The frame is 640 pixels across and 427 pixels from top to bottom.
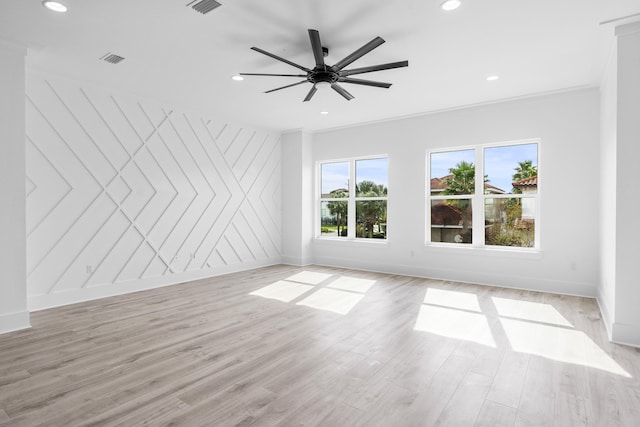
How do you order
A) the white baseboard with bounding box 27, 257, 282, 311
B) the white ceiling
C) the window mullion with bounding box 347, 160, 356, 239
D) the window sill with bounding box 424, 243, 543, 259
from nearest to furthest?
the white ceiling → the white baseboard with bounding box 27, 257, 282, 311 → the window sill with bounding box 424, 243, 543, 259 → the window mullion with bounding box 347, 160, 356, 239

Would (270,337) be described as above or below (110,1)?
below

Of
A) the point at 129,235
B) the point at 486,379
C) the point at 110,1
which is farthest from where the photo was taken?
the point at 129,235

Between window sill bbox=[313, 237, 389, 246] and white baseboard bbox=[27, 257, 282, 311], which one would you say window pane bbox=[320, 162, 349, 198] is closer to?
window sill bbox=[313, 237, 389, 246]

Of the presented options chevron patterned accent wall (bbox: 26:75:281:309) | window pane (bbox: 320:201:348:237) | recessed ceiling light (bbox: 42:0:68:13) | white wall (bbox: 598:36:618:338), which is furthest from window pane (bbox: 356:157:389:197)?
recessed ceiling light (bbox: 42:0:68:13)

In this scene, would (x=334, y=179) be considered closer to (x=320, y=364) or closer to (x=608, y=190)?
(x=608, y=190)

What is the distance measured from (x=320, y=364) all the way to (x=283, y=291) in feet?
7.71

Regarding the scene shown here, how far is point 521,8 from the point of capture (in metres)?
2.76

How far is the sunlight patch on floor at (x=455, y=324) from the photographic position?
3.21 m

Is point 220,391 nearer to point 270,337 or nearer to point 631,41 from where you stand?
point 270,337

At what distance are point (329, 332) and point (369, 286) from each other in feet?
6.60

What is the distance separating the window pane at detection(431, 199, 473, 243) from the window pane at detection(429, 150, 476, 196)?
200mm

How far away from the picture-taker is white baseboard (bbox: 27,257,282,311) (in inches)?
161

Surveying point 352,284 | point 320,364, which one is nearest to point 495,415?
point 320,364

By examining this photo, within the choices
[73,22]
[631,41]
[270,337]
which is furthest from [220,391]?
[631,41]
